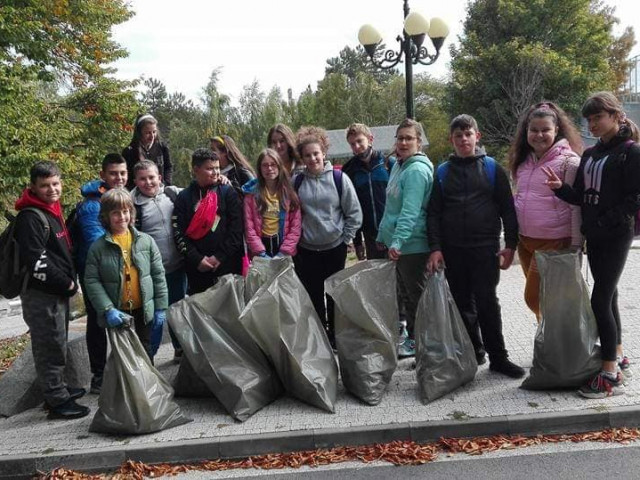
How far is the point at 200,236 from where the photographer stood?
4609 mm

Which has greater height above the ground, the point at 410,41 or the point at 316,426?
the point at 410,41

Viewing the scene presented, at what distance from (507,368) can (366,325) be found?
1.14m

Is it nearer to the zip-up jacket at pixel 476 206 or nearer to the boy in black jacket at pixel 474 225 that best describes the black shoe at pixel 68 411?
the boy in black jacket at pixel 474 225

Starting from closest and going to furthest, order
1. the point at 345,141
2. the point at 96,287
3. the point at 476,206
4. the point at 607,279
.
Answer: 1. the point at 607,279
2. the point at 96,287
3. the point at 476,206
4. the point at 345,141

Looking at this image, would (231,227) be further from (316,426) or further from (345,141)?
(345,141)

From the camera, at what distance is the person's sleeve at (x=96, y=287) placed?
3.89 metres

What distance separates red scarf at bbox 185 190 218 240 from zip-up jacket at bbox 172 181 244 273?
1.6 inches

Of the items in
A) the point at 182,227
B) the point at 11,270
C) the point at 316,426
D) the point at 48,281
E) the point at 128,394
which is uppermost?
the point at 182,227

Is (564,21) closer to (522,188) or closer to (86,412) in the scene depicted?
(522,188)

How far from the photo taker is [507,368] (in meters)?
4.25

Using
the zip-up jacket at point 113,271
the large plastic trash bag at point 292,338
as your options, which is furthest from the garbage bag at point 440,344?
the zip-up jacket at point 113,271

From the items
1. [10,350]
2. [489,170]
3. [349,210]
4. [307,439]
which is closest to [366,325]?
[307,439]

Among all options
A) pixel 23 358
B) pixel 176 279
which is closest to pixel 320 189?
pixel 176 279

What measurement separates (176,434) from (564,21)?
2748 centimetres
